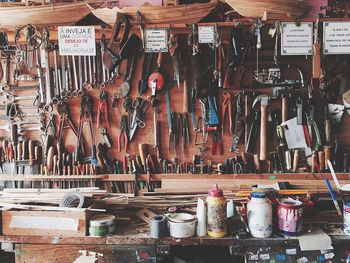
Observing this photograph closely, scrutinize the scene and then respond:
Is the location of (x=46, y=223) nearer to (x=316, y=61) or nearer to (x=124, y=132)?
(x=124, y=132)

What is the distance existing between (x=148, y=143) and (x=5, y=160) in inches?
43.2

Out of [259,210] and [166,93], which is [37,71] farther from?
[259,210]

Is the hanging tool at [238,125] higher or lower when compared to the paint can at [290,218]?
higher

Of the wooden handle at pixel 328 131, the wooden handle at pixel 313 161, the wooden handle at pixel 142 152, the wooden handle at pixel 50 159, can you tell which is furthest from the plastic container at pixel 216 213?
the wooden handle at pixel 50 159

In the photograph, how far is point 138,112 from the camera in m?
3.05

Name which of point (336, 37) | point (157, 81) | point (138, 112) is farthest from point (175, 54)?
point (336, 37)

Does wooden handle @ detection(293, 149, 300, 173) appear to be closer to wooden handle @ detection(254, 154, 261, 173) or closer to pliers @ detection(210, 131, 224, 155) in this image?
wooden handle @ detection(254, 154, 261, 173)

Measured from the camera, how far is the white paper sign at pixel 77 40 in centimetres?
269

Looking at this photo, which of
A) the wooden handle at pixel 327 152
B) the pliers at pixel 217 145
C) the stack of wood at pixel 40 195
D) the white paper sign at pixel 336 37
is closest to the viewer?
the white paper sign at pixel 336 37

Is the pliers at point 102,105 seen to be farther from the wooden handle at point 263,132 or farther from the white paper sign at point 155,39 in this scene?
the wooden handle at point 263,132

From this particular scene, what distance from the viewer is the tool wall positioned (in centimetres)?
294

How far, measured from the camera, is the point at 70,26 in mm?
2703

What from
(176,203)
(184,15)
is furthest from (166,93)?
(176,203)

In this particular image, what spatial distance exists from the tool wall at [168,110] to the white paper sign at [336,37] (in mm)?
253
